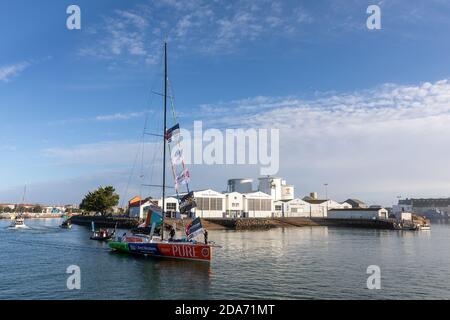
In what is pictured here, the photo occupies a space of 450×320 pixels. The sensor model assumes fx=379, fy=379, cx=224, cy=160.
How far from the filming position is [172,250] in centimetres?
4203

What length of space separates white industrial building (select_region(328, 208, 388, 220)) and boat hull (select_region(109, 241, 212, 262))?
358 ft

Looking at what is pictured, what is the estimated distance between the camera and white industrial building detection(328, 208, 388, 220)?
13700cm

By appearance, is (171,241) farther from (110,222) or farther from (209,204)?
(110,222)

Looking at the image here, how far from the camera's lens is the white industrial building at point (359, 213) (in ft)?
449

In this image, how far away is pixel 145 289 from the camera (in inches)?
1118

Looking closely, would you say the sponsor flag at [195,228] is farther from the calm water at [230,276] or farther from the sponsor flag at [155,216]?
the sponsor flag at [155,216]

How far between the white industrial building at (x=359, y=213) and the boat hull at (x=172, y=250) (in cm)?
10919

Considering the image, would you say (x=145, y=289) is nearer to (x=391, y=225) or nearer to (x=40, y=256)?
(x=40, y=256)

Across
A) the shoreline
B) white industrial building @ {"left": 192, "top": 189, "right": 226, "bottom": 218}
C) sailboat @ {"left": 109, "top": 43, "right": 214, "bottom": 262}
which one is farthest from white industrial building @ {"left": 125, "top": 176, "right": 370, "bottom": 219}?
sailboat @ {"left": 109, "top": 43, "right": 214, "bottom": 262}

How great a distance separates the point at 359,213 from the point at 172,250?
114338 millimetres

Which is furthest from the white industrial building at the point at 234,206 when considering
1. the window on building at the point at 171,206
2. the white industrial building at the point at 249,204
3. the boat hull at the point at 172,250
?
the boat hull at the point at 172,250

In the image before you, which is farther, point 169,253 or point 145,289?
point 169,253

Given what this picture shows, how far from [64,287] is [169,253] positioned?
14.7 metres
